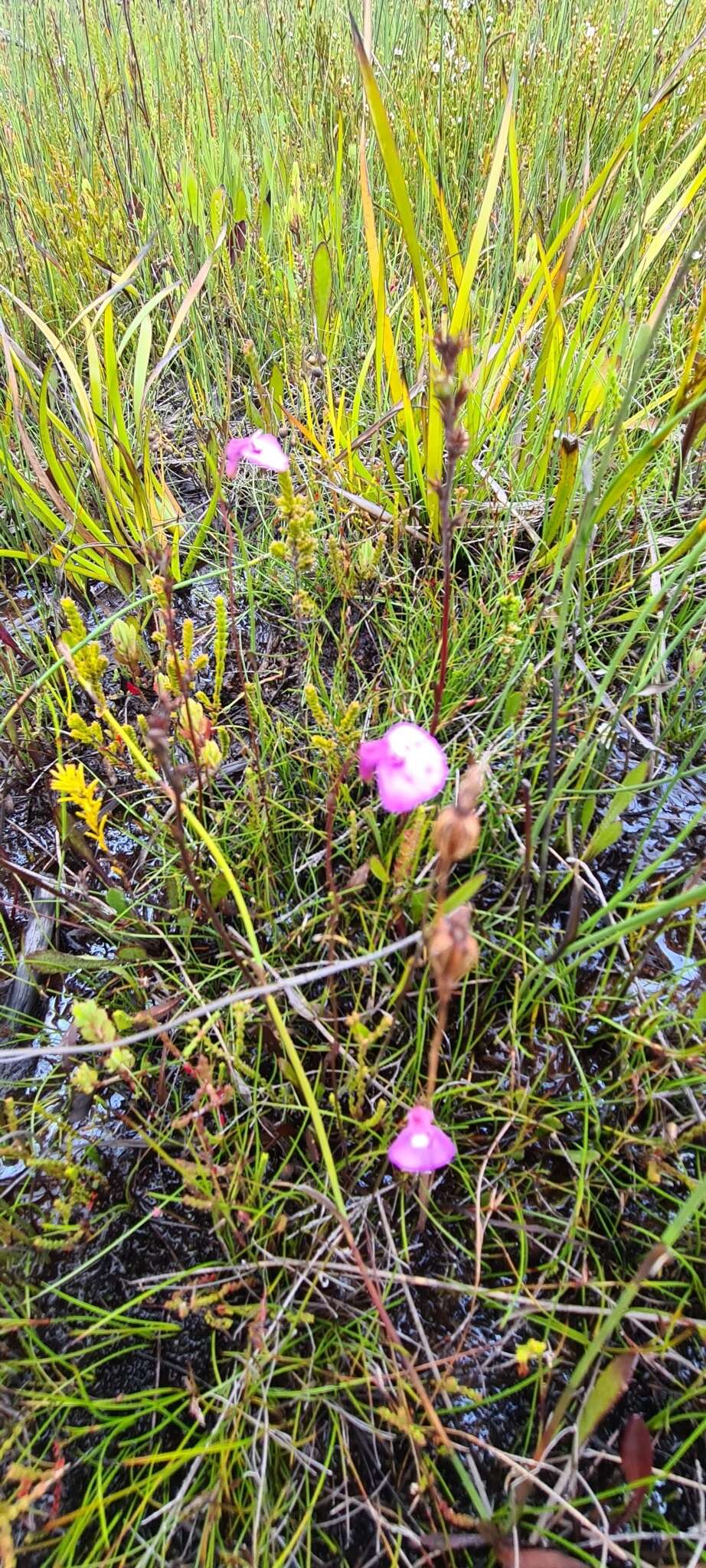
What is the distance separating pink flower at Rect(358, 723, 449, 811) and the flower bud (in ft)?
0.43

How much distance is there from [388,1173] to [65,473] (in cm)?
139

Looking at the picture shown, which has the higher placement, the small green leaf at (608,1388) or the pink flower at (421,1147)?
the pink flower at (421,1147)

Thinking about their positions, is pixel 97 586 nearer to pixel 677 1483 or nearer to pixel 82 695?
pixel 82 695

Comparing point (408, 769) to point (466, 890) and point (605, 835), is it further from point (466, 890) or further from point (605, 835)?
point (605, 835)

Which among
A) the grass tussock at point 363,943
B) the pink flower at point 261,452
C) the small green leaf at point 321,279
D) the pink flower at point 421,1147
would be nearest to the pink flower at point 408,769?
the grass tussock at point 363,943

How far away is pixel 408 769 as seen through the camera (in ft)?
2.11

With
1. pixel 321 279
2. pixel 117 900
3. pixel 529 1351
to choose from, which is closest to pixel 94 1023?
pixel 117 900

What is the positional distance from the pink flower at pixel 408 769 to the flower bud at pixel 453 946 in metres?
0.13

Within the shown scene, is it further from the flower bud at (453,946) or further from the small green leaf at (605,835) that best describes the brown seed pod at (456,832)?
the small green leaf at (605,835)

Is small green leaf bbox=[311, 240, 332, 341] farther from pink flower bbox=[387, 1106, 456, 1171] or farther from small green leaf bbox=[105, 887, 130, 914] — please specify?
pink flower bbox=[387, 1106, 456, 1171]

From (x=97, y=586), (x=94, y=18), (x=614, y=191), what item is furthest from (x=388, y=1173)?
(x=94, y=18)

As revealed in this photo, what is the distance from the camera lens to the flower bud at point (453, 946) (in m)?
0.52

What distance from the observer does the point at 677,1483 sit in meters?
0.74

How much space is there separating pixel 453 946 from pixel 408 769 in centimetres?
18
